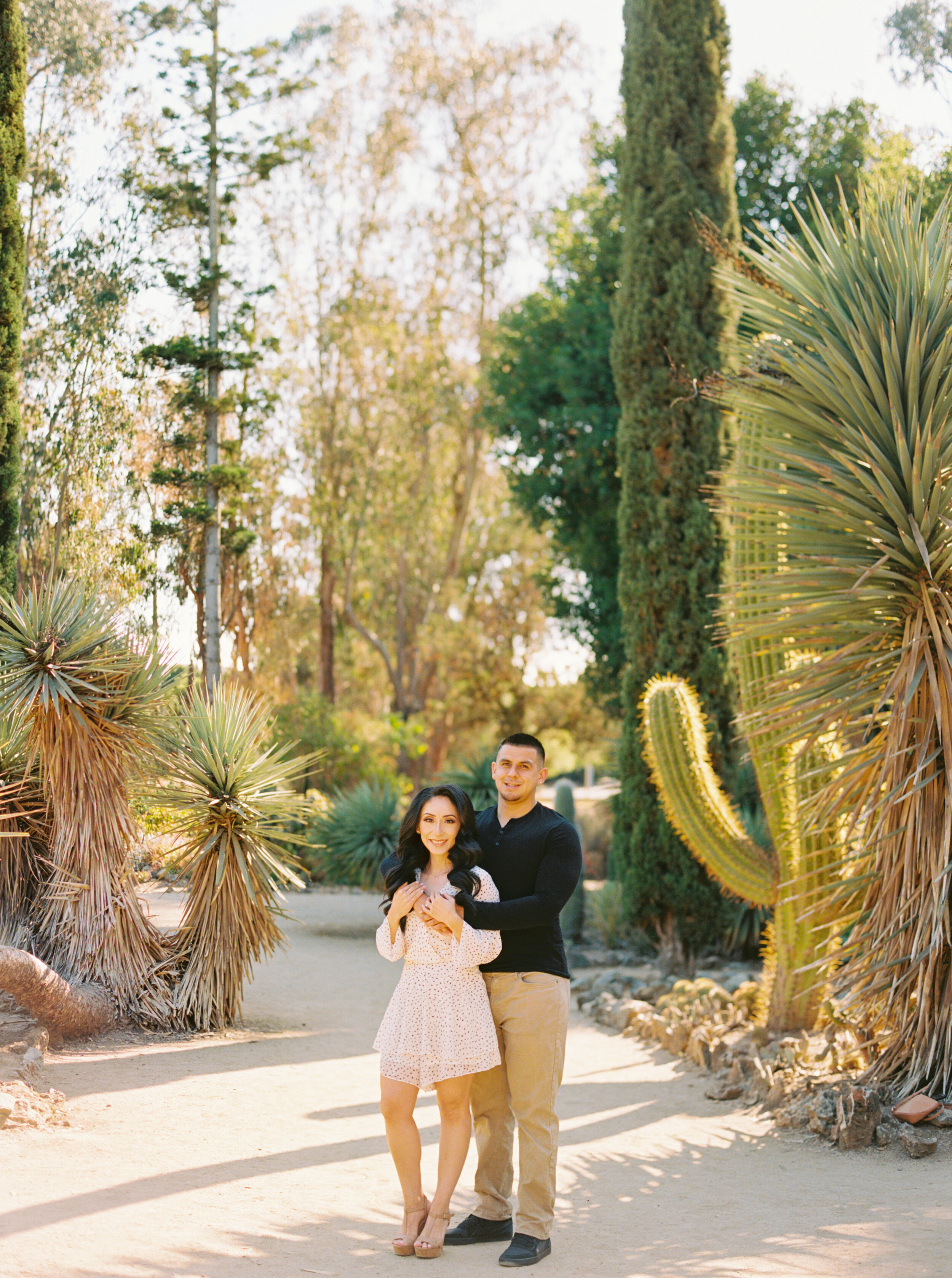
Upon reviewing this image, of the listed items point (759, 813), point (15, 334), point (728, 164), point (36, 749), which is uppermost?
point (728, 164)

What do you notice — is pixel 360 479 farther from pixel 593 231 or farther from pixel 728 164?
pixel 728 164

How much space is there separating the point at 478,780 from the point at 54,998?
680 cm

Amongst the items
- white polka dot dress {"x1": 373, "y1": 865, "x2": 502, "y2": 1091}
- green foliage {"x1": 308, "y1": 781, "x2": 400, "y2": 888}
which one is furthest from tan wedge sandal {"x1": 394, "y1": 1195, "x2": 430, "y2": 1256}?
green foliage {"x1": 308, "y1": 781, "x2": 400, "y2": 888}

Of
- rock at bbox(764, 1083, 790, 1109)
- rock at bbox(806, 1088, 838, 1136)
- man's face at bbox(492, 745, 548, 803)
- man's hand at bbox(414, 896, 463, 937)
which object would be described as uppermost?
man's face at bbox(492, 745, 548, 803)

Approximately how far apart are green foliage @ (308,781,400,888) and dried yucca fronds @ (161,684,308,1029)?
4508 millimetres

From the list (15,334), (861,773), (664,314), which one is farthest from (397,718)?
(861,773)

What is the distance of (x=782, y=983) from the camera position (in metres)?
7.11

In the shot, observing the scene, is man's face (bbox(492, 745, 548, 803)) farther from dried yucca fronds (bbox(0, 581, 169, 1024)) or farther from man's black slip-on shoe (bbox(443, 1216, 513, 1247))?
dried yucca fronds (bbox(0, 581, 169, 1024))

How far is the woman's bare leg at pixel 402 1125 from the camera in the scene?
137 inches

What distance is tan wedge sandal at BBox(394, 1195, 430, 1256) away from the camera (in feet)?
11.7

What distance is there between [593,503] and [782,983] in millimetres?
8965

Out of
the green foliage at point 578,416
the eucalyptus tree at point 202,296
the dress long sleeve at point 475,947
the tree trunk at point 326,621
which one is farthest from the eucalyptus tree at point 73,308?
the tree trunk at point 326,621

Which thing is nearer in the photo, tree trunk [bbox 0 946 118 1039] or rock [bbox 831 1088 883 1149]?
rock [bbox 831 1088 883 1149]

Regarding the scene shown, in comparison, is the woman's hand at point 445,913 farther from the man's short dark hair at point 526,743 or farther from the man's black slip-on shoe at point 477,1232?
the man's black slip-on shoe at point 477,1232
